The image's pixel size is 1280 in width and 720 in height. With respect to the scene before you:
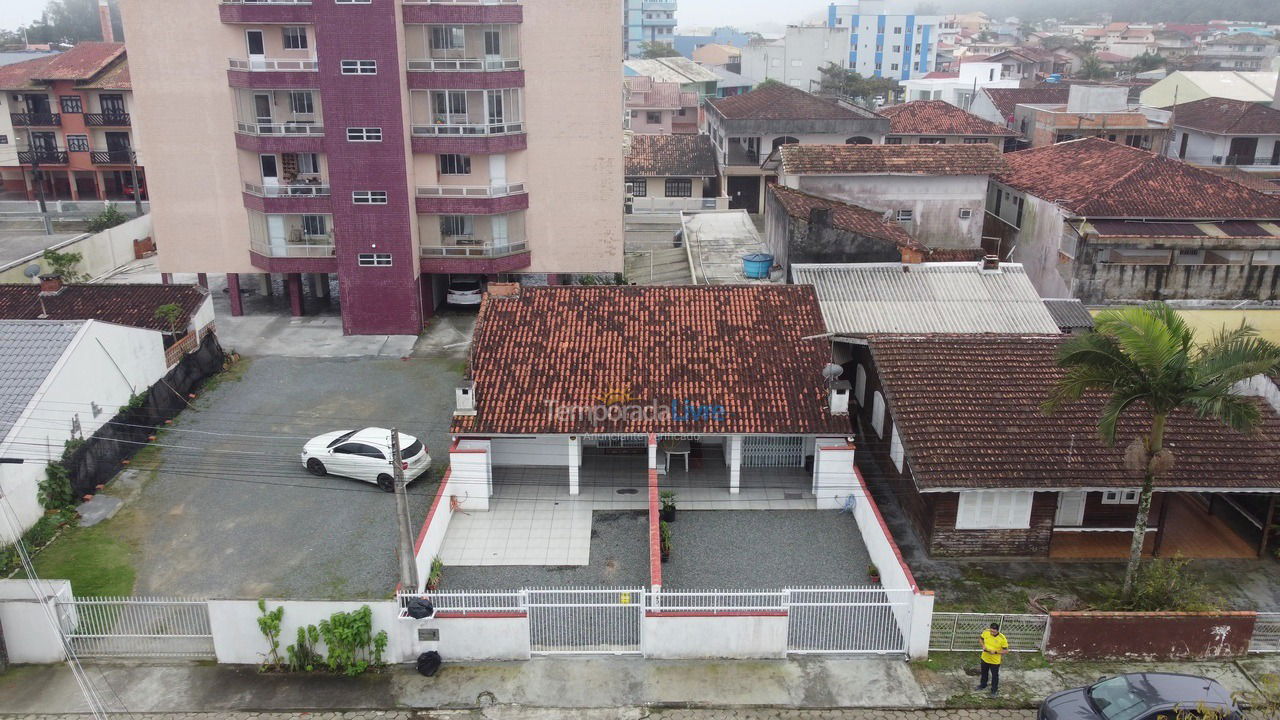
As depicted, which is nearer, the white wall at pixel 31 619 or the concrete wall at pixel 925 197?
the white wall at pixel 31 619

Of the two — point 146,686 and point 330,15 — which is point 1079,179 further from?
point 146,686

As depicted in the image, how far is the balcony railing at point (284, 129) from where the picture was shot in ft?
118

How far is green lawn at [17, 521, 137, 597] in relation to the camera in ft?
67.5

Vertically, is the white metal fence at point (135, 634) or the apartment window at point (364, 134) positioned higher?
the apartment window at point (364, 134)

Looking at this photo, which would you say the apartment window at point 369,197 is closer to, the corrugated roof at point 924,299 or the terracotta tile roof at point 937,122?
the corrugated roof at point 924,299

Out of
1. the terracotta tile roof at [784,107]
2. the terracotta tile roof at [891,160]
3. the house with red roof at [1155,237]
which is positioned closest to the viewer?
the house with red roof at [1155,237]

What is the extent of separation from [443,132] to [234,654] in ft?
76.3

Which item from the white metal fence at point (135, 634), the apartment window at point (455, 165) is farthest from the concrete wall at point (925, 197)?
the white metal fence at point (135, 634)

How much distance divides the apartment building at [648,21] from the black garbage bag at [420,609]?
6397 inches

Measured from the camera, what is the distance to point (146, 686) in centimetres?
1738

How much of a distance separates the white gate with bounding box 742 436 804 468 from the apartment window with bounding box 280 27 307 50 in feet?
78.3

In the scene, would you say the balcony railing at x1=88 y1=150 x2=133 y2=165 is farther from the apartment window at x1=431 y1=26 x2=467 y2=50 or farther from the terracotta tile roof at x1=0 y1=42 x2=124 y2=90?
the apartment window at x1=431 y1=26 x2=467 y2=50

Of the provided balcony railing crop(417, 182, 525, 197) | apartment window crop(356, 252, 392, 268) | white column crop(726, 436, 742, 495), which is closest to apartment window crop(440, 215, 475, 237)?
balcony railing crop(417, 182, 525, 197)

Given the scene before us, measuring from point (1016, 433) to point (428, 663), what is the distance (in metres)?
13.8
